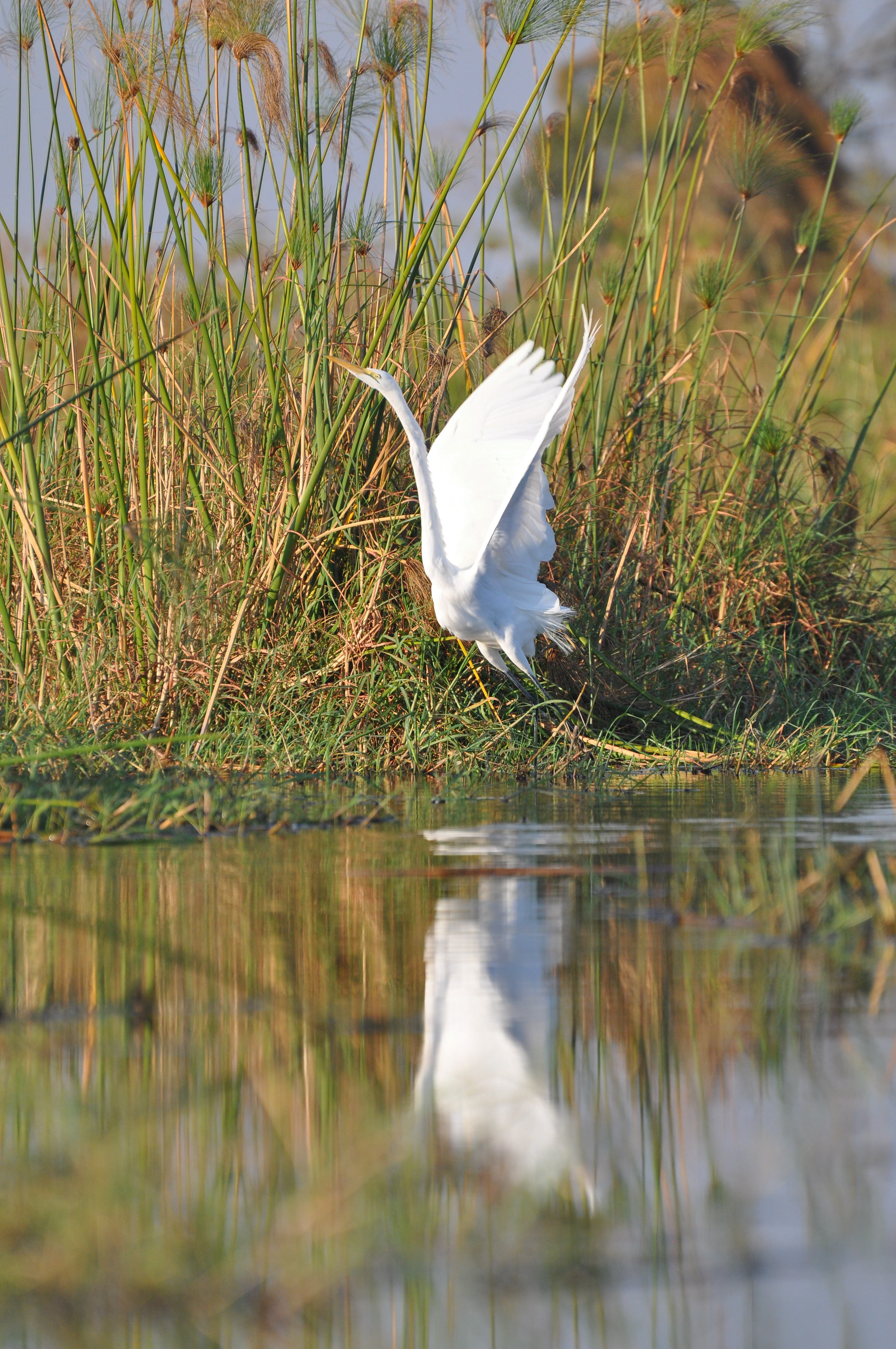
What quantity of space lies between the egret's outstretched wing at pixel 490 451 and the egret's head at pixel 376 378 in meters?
0.26

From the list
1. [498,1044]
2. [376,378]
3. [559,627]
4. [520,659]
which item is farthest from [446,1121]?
[376,378]

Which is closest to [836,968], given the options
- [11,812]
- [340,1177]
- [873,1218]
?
[873,1218]

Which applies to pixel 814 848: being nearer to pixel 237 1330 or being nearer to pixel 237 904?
pixel 237 904

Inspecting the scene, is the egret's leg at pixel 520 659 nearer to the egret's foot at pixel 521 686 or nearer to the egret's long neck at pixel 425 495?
the egret's foot at pixel 521 686

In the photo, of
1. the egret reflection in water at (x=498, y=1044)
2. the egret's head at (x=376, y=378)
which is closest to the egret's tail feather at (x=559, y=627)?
the egret's head at (x=376, y=378)

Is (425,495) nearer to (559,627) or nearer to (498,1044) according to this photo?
(559,627)

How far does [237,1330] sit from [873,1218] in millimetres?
447

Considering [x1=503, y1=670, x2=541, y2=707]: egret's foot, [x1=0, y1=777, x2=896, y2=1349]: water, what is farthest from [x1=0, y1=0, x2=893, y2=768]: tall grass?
[x1=0, y1=777, x2=896, y2=1349]: water

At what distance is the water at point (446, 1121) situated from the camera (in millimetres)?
939

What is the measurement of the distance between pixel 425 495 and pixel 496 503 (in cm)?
25

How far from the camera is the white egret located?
13.6 ft

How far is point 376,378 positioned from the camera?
170 inches

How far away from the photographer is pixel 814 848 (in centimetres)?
266

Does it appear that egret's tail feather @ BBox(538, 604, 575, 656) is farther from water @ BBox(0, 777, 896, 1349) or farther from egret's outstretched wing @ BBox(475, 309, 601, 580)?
water @ BBox(0, 777, 896, 1349)
